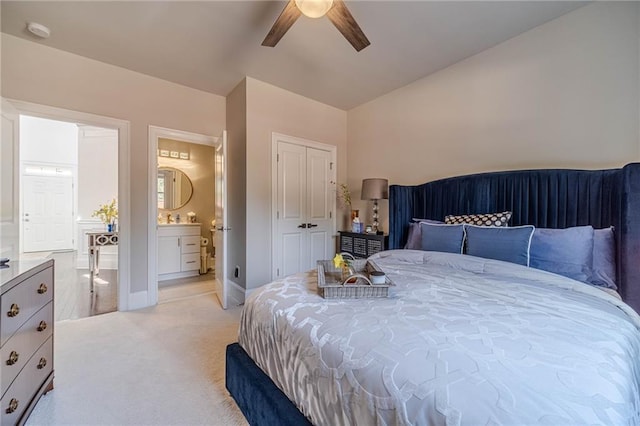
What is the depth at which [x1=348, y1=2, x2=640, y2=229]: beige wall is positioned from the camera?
2.01 meters

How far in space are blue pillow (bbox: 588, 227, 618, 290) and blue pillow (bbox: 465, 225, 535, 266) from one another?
0.38 metres

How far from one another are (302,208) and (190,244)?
225cm

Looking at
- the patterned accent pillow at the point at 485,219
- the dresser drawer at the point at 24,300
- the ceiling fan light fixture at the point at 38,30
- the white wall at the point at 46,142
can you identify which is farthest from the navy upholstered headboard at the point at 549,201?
the white wall at the point at 46,142

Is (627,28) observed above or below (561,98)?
above

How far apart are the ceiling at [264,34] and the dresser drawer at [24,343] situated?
234 centimetres

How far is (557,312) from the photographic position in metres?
1.13

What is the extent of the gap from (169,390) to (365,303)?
145cm

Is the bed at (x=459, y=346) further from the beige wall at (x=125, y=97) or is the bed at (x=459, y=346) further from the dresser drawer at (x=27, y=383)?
the beige wall at (x=125, y=97)

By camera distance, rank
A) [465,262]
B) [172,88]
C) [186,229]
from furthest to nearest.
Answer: [186,229], [172,88], [465,262]

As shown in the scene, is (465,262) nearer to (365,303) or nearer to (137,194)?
(365,303)

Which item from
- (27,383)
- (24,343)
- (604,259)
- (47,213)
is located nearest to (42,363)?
(27,383)

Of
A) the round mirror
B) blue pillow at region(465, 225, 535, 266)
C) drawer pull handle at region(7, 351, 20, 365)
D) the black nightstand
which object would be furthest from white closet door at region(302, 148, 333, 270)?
drawer pull handle at region(7, 351, 20, 365)

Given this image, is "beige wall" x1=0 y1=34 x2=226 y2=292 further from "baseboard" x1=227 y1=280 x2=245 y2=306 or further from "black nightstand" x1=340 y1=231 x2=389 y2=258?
"black nightstand" x1=340 y1=231 x2=389 y2=258

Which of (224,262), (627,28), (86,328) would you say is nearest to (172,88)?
(224,262)
